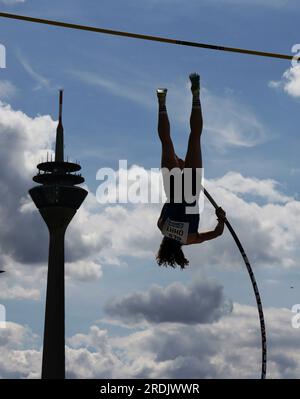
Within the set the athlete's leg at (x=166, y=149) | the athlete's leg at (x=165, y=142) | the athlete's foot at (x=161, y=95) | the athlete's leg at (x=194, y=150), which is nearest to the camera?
the athlete's leg at (x=194, y=150)

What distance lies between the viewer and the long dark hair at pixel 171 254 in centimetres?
2419

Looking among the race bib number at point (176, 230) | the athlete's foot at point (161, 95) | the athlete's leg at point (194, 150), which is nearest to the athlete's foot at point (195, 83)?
the athlete's leg at point (194, 150)

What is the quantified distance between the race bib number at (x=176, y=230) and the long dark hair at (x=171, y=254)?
533 mm

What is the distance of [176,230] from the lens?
2352 cm

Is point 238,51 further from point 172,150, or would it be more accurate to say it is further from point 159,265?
point 159,265

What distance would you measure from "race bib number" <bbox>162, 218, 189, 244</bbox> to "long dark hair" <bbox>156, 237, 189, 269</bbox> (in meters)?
0.53

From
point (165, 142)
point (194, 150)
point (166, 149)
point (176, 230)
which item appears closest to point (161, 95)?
point (165, 142)

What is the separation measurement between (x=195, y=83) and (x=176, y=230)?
438 centimetres

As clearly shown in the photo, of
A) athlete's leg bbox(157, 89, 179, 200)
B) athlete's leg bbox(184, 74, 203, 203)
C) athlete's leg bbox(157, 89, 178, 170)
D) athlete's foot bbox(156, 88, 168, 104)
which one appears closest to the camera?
athlete's leg bbox(184, 74, 203, 203)

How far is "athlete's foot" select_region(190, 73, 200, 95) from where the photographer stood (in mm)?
23109

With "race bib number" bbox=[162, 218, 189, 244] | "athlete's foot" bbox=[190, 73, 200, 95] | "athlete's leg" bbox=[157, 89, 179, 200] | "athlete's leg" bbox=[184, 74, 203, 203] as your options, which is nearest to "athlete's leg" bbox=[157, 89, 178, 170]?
"athlete's leg" bbox=[157, 89, 179, 200]

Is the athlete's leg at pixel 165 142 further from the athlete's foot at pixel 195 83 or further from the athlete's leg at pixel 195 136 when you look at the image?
the athlete's foot at pixel 195 83

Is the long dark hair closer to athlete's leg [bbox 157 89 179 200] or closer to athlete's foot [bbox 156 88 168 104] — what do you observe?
athlete's leg [bbox 157 89 179 200]
